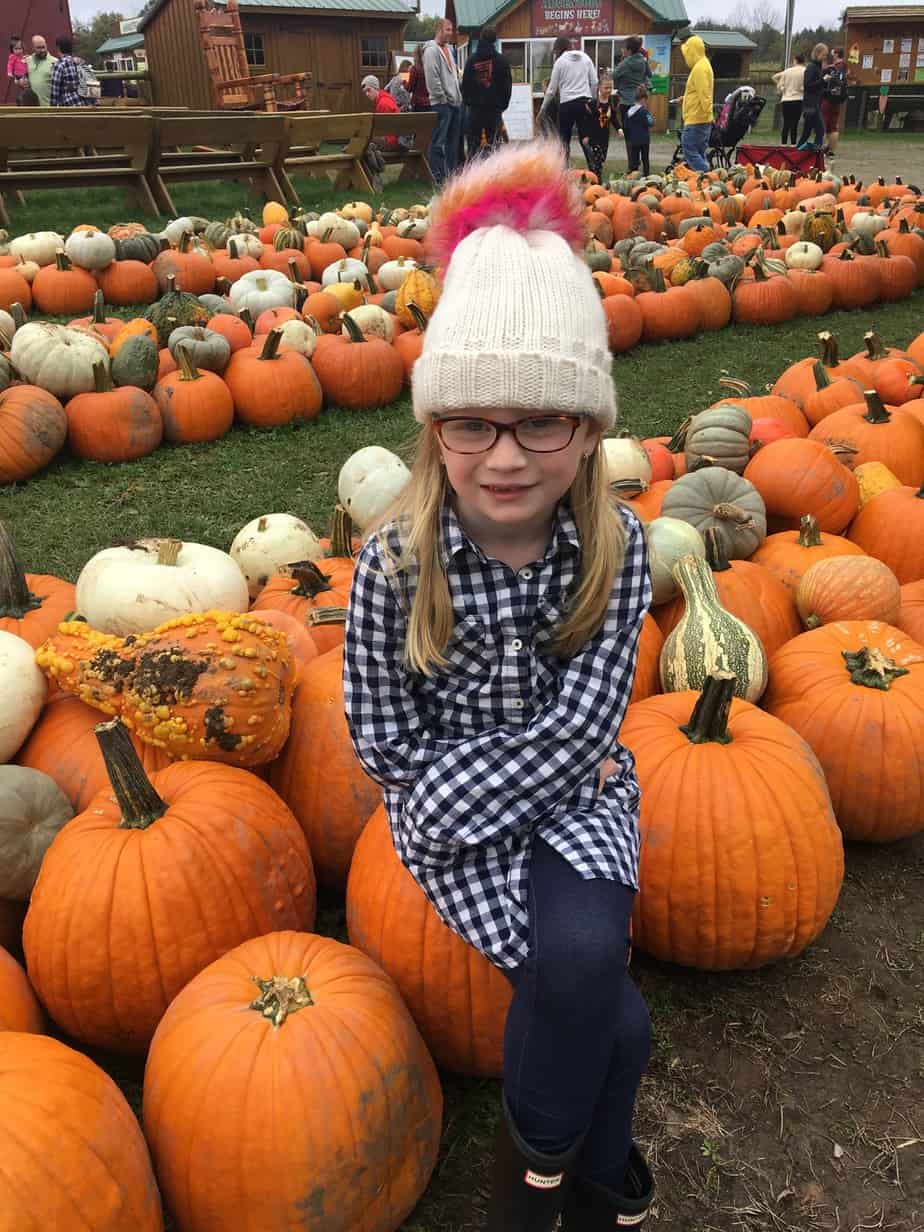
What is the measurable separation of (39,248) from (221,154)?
22.9 ft

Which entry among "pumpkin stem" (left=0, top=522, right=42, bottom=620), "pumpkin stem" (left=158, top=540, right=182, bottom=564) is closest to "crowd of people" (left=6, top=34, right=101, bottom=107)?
"pumpkin stem" (left=0, top=522, right=42, bottom=620)

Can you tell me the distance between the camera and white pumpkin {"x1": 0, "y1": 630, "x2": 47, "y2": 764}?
239 cm

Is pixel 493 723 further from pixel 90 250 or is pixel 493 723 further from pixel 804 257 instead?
pixel 804 257

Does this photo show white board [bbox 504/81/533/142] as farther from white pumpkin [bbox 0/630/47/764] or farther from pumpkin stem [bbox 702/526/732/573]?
white pumpkin [bbox 0/630/47/764]

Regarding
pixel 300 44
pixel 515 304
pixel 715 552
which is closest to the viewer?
pixel 515 304

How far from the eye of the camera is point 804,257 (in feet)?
28.6

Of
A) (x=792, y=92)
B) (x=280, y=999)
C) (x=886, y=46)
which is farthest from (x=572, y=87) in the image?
(x=886, y=46)

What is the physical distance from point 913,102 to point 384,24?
18499mm

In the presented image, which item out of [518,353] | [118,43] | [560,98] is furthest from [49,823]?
[118,43]

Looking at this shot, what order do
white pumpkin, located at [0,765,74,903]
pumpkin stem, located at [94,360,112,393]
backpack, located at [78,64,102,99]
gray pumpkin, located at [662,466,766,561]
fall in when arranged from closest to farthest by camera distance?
white pumpkin, located at [0,765,74,903]
gray pumpkin, located at [662,466,766,561]
pumpkin stem, located at [94,360,112,393]
backpack, located at [78,64,102,99]

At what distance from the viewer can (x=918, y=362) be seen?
5.71 meters

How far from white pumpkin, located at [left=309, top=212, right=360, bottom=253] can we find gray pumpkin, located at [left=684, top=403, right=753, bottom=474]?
6728mm

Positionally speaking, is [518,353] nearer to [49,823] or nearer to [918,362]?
[49,823]

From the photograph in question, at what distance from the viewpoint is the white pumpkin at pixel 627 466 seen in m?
3.80
